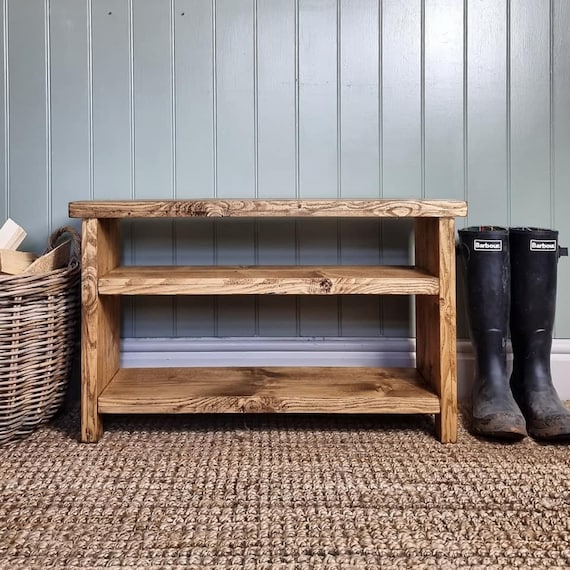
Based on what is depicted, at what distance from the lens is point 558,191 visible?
1559 mm

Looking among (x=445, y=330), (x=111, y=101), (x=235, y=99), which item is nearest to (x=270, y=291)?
(x=445, y=330)

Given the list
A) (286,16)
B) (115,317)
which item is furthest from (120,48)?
(115,317)

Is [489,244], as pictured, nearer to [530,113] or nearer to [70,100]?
[530,113]

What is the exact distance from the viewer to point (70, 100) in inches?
60.7

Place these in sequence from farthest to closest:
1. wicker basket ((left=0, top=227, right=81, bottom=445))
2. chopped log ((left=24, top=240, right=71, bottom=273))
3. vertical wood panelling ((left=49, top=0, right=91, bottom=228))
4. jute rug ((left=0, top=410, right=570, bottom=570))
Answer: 1. vertical wood panelling ((left=49, top=0, right=91, bottom=228))
2. chopped log ((left=24, top=240, right=71, bottom=273))
3. wicker basket ((left=0, top=227, right=81, bottom=445))
4. jute rug ((left=0, top=410, right=570, bottom=570))

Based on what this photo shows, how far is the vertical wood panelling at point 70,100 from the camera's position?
1530 mm

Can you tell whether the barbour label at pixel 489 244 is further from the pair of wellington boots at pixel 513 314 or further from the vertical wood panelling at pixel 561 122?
the vertical wood panelling at pixel 561 122

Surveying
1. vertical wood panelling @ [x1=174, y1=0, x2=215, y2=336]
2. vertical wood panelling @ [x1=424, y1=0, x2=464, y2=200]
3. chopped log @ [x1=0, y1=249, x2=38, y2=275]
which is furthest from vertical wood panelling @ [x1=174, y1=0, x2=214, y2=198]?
vertical wood panelling @ [x1=424, y1=0, x2=464, y2=200]

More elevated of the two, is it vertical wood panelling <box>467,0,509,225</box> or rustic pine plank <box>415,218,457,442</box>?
vertical wood panelling <box>467,0,509,225</box>

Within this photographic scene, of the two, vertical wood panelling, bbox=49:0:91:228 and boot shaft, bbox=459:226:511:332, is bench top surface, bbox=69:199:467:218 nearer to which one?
boot shaft, bbox=459:226:511:332

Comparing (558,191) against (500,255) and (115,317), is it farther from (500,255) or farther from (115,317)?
(115,317)

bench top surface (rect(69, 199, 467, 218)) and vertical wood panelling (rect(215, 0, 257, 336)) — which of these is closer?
bench top surface (rect(69, 199, 467, 218))

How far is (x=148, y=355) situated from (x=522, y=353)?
100 centimetres

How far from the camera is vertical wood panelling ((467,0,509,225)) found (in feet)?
5.06
